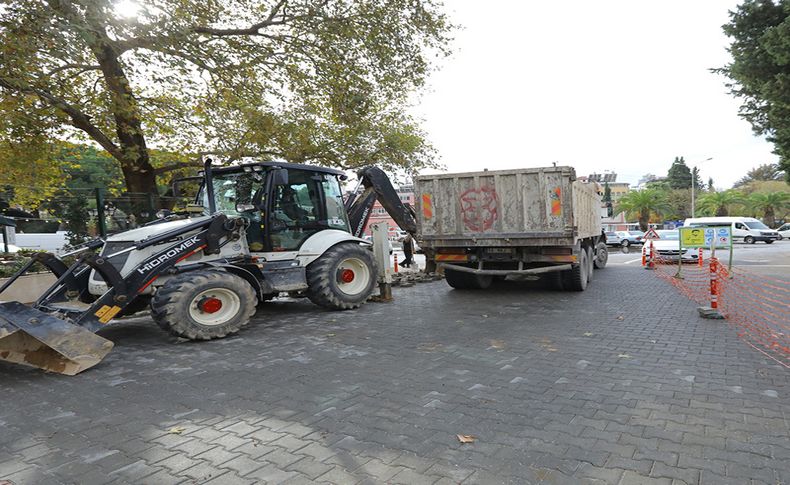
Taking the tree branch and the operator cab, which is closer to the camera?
the operator cab

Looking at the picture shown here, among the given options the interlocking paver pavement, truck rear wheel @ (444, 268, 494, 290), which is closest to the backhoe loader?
the interlocking paver pavement

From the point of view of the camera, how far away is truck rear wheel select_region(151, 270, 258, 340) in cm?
583

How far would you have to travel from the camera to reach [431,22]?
479 inches

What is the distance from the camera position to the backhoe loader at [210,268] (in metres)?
4.93

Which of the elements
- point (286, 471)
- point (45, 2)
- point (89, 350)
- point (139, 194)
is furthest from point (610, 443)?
point (139, 194)

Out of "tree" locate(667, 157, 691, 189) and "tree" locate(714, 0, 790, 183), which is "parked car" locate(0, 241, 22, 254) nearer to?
"tree" locate(714, 0, 790, 183)

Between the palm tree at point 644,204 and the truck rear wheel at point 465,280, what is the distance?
4424 cm

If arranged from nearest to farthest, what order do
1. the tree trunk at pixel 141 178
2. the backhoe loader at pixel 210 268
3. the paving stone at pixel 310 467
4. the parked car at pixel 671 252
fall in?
1. the paving stone at pixel 310 467
2. the backhoe loader at pixel 210 268
3. the tree trunk at pixel 141 178
4. the parked car at pixel 671 252

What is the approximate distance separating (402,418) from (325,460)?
0.79 metres

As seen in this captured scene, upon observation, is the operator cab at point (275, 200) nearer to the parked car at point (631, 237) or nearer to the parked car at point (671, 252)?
the parked car at point (671, 252)

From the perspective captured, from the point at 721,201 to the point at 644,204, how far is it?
1380 centimetres

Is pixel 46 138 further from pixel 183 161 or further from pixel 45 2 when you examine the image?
pixel 45 2

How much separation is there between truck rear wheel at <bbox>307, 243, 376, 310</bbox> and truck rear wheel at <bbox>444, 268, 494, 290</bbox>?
8.29 feet

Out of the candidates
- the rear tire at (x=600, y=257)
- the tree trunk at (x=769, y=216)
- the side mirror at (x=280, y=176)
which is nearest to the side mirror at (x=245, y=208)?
the side mirror at (x=280, y=176)
